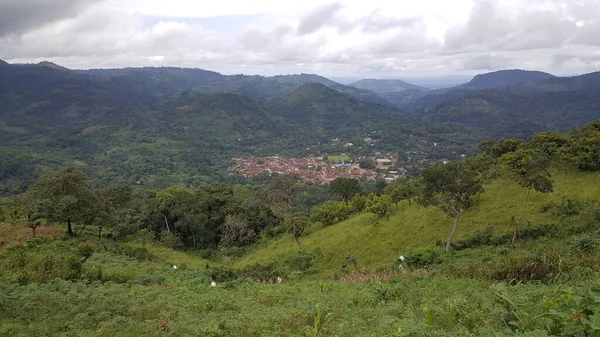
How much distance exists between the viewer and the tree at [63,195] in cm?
1845

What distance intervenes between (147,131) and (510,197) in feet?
499

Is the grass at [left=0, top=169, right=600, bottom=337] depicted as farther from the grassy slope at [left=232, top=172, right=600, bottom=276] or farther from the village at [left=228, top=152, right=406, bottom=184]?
the village at [left=228, top=152, right=406, bottom=184]

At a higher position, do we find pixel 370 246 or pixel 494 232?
pixel 494 232

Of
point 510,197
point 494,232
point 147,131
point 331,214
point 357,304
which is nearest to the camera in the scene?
point 357,304

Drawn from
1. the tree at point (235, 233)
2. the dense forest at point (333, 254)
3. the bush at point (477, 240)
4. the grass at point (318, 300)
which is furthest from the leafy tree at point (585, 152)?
the tree at point (235, 233)

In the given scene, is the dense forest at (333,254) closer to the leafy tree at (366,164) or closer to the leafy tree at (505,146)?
the leafy tree at (505,146)

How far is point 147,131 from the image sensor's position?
150m

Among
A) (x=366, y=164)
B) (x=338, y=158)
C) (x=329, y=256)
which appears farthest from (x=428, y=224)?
(x=338, y=158)

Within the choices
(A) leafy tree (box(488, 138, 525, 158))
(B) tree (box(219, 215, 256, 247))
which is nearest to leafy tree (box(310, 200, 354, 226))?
(B) tree (box(219, 215, 256, 247))

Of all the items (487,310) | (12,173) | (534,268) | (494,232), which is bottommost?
(12,173)

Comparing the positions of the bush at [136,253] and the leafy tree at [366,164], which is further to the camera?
the leafy tree at [366,164]

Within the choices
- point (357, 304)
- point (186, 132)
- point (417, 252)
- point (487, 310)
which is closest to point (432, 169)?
point (417, 252)

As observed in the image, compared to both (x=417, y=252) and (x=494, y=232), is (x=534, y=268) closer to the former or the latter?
(x=417, y=252)

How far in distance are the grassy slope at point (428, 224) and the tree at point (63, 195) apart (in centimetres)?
936
